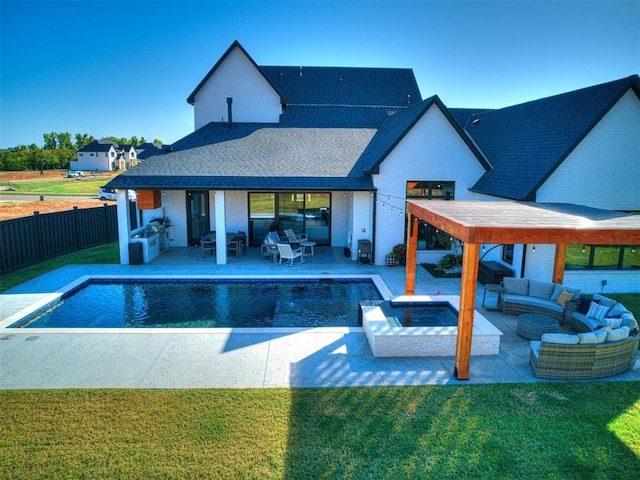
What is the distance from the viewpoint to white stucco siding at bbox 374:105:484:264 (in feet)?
49.8

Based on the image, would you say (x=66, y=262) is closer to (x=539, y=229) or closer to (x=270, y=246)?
(x=270, y=246)

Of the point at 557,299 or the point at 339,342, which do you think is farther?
the point at 557,299

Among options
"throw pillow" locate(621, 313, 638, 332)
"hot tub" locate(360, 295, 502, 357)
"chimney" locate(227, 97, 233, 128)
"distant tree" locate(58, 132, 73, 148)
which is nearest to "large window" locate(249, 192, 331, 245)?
A: "chimney" locate(227, 97, 233, 128)

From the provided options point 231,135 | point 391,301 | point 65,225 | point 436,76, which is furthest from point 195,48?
point 391,301

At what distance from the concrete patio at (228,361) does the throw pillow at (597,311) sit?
1.35 m

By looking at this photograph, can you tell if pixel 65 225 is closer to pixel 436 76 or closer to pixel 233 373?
pixel 233 373

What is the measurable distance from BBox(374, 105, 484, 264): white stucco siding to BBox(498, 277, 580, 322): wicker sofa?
5523mm

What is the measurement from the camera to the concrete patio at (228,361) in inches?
287

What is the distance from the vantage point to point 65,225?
1714 centimetres

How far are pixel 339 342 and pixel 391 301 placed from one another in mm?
2059

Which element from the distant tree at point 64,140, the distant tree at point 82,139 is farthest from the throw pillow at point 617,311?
the distant tree at point 64,140

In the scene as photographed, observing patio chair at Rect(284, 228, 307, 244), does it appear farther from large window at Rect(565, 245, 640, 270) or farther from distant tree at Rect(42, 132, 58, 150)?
distant tree at Rect(42, 132, 58, 150)

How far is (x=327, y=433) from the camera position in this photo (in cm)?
580

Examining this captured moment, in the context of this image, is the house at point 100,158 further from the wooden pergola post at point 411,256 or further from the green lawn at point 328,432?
the green lawn at point 328,432
